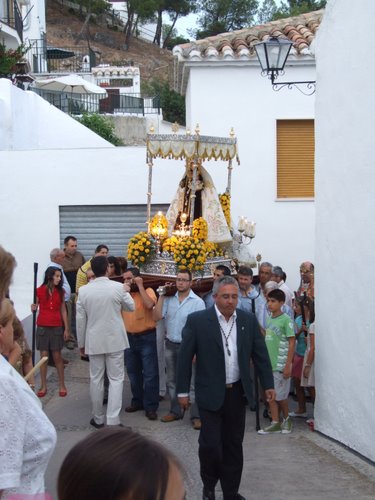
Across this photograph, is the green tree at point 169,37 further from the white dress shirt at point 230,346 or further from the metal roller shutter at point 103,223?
the white dress shirt at point 230,346

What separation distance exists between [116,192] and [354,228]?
7.19m

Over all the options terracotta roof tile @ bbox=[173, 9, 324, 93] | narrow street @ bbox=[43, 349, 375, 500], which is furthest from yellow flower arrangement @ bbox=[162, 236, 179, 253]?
terracotta roof tile @ bbox=[173, 9, 324, 93]

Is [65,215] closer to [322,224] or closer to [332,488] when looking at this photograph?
[322,224]

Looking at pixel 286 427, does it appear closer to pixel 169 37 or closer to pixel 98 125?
pixel 98 125

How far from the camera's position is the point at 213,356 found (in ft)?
20.0

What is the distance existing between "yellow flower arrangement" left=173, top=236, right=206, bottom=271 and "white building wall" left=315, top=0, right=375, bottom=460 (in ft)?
9.50

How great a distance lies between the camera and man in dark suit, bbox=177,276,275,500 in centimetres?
603

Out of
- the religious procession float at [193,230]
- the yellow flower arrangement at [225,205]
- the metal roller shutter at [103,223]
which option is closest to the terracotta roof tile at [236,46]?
the religious procession float at [193,230]

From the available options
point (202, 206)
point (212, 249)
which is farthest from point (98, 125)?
point (212, 249)

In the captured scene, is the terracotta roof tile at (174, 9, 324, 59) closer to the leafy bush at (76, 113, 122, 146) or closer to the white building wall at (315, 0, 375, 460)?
the white building wall at (315, 0, 375, 460)

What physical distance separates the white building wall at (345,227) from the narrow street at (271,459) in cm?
26

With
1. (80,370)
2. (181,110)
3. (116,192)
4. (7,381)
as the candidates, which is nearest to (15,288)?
(116,192)

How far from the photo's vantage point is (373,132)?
22.4 ft

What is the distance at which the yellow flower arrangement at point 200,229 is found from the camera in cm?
1122
